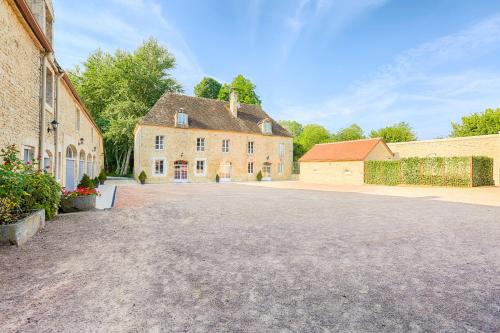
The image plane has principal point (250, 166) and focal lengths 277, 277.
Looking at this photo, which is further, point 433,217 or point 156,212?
point 156,212

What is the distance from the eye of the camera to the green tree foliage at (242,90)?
142ft

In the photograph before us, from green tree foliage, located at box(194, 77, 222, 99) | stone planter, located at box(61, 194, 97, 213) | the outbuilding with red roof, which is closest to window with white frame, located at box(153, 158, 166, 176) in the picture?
the outbuilding with red roof

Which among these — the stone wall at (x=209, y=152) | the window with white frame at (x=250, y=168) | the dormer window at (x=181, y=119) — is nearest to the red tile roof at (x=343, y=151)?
the stone wall at (x=209, y=152)

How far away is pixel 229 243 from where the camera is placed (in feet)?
16.8

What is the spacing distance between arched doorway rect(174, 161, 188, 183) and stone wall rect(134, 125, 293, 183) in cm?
Answer: 34

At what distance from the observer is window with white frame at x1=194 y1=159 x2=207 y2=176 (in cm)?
2780

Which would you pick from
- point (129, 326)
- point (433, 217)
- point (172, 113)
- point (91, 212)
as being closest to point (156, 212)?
point (91, 212)

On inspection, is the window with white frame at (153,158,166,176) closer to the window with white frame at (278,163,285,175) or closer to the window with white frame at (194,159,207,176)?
the window with white frame at (194,159,207,176)

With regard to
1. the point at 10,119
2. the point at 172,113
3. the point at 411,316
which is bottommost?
the point at 411,316

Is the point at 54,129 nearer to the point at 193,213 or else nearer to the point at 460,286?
the point at 193,213

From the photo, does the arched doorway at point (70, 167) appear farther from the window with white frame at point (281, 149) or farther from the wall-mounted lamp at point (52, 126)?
the window with white frame at point (281, 149)

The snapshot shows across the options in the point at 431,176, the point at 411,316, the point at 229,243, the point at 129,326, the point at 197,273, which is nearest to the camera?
the point at 129,326

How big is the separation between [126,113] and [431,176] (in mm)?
31361

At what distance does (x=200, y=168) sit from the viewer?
27.9m
